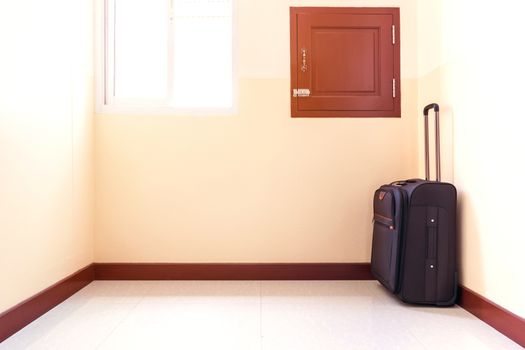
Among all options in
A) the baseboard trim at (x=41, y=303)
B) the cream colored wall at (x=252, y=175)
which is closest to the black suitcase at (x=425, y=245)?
the cream colored wall at (x=252, y=175)

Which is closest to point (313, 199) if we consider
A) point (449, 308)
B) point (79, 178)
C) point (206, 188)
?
point (206, 188)

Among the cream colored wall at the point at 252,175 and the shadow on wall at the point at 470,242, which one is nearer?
the shadow on wall at the point at 470,242

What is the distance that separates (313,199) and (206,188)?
0.77 metres

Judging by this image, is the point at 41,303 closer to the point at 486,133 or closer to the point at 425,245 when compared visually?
the point at 425,245

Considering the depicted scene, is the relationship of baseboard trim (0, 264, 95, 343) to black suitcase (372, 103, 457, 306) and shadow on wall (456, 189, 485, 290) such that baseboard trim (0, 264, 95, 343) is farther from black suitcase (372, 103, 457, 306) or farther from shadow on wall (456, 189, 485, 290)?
shadow on wall (456, 189, 485, 290)

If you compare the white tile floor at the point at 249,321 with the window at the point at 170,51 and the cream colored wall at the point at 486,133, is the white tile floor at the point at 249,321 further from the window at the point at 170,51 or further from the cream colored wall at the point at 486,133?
the window at the point at 170,51

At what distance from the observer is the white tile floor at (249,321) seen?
5.23 feet

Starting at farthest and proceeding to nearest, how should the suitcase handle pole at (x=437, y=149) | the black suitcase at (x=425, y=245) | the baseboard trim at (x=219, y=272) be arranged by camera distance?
the baseboard trim at (x=219, y=272) → the suitcase handle pole at (x=437, y=149) → the black suitcase at (x=425, y=245)

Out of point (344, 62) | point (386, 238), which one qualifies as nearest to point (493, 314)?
point (386, 238)

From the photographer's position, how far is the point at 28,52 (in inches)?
72.2

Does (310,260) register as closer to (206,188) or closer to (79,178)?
(206,188)

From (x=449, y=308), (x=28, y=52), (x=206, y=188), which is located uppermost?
(x=28, y=52)

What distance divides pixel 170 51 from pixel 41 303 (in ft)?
5.91

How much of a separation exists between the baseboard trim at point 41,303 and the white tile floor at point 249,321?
4 cm
